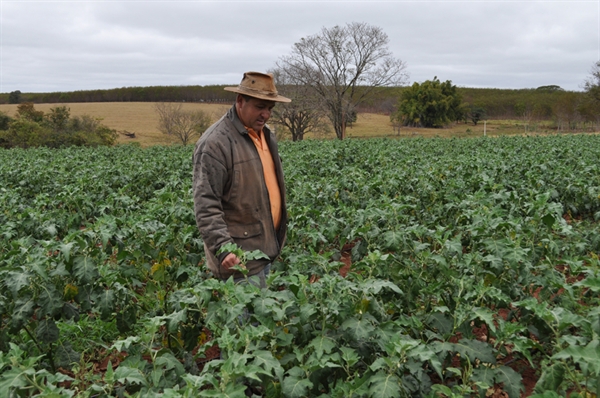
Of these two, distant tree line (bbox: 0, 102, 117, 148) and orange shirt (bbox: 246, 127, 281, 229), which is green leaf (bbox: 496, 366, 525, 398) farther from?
distant tree line (bbox: 0, 102, 117, 148)

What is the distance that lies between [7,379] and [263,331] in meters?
1.19

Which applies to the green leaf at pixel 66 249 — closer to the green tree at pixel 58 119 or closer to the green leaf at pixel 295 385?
the green leaf at pixel 295 385

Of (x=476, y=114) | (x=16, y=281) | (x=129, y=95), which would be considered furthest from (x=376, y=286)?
(x=129, y=95)

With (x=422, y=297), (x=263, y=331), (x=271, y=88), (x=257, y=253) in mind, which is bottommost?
(x=422, y=297)

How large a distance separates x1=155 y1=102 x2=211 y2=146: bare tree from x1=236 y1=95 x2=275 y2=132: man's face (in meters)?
52.8

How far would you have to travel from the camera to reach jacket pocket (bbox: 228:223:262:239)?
3.68 m

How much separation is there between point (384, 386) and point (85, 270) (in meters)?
2.26

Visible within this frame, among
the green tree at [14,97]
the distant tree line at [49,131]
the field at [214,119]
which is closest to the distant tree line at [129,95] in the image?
the green tree at [14,97]

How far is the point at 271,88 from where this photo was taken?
361 centimetres

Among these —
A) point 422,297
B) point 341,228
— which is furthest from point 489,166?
point 422,297

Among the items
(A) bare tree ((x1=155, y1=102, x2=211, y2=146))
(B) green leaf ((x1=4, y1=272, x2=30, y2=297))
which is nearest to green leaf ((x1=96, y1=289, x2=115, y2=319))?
(B) green leaf ((x1=4, y1=272, x2=30, y2=297))

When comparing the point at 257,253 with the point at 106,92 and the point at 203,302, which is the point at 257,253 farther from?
the point at 106,92

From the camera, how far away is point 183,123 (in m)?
57.2

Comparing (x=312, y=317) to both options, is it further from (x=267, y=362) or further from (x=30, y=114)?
(x=30, y=114)
